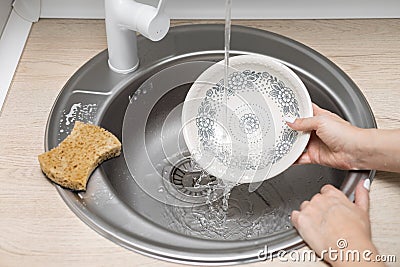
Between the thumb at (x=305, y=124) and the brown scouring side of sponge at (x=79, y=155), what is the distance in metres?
0.32

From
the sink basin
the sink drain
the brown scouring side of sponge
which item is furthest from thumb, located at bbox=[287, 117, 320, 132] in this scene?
the brown scouring side of sponge

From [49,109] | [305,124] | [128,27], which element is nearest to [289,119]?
[305,124]

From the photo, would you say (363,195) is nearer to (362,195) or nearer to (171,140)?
(362,195)

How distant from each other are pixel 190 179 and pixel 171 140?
9cm

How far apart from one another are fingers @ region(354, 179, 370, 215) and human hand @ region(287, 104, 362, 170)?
47 mm

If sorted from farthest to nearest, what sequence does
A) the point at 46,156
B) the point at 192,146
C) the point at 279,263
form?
the point at 192,146, the point at 46,156, the point at 279,263

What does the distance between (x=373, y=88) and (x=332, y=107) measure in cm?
9

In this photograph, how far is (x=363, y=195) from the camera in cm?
97

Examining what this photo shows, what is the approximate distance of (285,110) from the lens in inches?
45.5

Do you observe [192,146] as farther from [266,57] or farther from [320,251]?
[320,251]

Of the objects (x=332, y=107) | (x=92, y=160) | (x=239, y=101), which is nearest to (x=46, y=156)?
(x=92, y=160)

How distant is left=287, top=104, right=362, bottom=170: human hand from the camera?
102cm

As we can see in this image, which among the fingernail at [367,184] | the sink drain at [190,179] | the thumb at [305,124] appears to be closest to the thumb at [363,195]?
the fingernail at [367,184]

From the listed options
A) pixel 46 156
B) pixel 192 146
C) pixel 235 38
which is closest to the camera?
pixel 46 156
